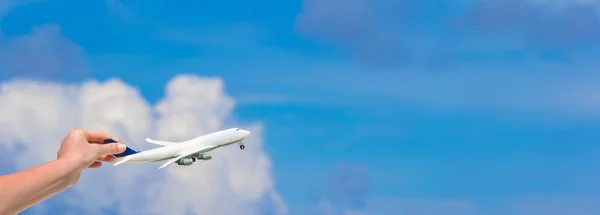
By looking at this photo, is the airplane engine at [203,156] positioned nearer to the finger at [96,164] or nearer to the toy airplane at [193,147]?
the toy airplane at [193,147]

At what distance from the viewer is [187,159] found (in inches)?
1344

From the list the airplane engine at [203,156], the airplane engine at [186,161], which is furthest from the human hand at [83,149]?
the airplane engine at [186,161]

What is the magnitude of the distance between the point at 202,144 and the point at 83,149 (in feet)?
89.1

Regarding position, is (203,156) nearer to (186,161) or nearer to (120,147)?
(186,161)

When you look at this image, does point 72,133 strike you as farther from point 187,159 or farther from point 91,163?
point 187,159

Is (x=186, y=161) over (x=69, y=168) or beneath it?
over

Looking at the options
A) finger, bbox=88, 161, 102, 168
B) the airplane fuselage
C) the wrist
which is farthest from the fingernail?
the airplane fuselage

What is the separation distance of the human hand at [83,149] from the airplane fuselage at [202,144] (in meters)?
26.1

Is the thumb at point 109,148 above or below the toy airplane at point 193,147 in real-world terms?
below

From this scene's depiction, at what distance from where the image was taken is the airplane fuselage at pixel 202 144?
35.2 m

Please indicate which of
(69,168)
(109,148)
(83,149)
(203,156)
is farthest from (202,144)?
(69,168)

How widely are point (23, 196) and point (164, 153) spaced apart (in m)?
28.9

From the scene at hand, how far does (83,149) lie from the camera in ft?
27.3

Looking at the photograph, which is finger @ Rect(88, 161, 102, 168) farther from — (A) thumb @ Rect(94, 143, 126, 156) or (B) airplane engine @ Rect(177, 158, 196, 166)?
(B) airplane engine @ Rect(177, 158, 196, 166)
